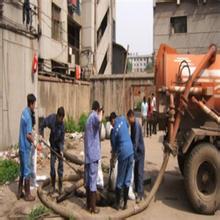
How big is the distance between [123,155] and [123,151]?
2.7 inches

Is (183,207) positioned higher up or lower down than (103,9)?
lower down

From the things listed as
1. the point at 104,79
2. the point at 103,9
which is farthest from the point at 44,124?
the point at 103,9

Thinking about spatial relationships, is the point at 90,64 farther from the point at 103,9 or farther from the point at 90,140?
the point at 90,140

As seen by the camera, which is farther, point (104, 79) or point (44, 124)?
point (104, 79)

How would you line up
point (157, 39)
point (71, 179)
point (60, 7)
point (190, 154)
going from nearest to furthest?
1. point (190, 154)
2. point (71, 179)
3. point (60, 7)
4. point (157, 39)

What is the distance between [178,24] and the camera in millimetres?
26500

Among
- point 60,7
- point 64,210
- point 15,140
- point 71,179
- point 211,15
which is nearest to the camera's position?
point 64,210

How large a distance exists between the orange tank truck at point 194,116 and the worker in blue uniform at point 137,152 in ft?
1.75

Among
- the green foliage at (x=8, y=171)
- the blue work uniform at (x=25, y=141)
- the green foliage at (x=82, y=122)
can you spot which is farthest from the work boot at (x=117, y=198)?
the green foliage at (x=82, y=122)

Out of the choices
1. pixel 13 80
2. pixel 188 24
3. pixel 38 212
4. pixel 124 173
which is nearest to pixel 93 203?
pixel 124 173

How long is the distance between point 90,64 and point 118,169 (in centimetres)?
2070

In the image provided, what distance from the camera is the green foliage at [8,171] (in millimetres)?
9211

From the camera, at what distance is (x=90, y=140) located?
23.5 ft

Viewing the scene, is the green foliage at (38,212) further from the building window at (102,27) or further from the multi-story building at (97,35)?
the building window at (102,27)
